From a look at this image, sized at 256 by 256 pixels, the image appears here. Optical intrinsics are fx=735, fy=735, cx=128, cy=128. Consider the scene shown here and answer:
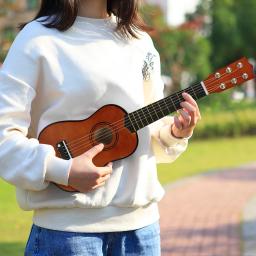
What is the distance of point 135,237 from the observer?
234cm

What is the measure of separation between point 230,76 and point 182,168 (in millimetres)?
10532

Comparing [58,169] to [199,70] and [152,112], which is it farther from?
[199,70]

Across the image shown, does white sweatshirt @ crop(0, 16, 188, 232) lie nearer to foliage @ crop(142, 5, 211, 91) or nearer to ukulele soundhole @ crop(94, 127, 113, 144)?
ukulele soundhole @ crop(94, 127, 113, 144)

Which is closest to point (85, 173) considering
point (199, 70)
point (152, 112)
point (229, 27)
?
point (152, 112)

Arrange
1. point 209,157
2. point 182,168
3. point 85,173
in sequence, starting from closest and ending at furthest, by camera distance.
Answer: point 85,173 → point 182,168 → point 209,157

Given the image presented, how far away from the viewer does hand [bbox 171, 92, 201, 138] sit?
2.31m

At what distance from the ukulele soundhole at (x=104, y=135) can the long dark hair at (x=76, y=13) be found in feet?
1.08

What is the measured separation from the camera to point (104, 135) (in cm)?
230

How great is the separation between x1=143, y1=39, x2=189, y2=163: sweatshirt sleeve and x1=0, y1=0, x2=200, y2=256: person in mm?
60

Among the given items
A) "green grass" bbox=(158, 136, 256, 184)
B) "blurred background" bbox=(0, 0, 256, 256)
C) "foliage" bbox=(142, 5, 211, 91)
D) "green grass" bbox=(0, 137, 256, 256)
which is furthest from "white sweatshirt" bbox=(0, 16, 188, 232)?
"foliage" bbox=(142, 5, 211, 91)

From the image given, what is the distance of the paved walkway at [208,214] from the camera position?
260 inches

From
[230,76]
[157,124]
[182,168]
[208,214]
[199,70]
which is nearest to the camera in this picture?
[230,76]

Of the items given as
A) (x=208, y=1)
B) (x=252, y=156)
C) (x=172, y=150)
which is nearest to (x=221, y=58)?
(x=208, y=1)

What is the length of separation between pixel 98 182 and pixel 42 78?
1.20 feet
